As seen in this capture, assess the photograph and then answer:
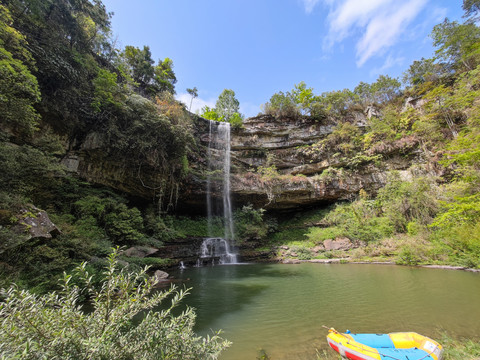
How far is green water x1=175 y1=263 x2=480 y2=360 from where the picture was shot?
3447 millimetres

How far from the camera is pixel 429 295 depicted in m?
5.09

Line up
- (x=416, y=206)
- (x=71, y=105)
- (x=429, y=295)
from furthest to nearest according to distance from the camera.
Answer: (x=416, y=206) < (x=71, y=105) < (x=429, y=295)

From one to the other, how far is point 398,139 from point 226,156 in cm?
1487

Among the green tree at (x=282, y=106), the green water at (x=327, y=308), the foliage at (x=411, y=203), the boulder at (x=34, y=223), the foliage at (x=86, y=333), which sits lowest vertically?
the green water at (x=327, y=308)

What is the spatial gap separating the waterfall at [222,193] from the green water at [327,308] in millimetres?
7065

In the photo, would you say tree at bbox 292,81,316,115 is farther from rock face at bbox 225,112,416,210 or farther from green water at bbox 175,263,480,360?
green water at bbox 175,263,480,360

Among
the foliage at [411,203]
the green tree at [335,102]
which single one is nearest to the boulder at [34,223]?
the foliage at [411,203]

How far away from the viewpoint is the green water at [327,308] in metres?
3.45

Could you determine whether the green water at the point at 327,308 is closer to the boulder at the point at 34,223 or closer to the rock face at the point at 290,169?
the boulder at the point at 34,223

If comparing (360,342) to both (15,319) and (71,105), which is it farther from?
(71,105)

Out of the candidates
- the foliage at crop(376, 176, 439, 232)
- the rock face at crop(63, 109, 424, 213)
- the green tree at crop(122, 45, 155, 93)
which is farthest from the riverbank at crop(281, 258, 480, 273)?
the green tree at crop(122, 45, 155, 93)

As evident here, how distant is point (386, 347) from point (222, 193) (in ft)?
45.9

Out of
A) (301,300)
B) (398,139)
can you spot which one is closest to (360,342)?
(301,300)

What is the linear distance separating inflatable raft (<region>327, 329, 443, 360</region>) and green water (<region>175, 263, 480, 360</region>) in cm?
53
